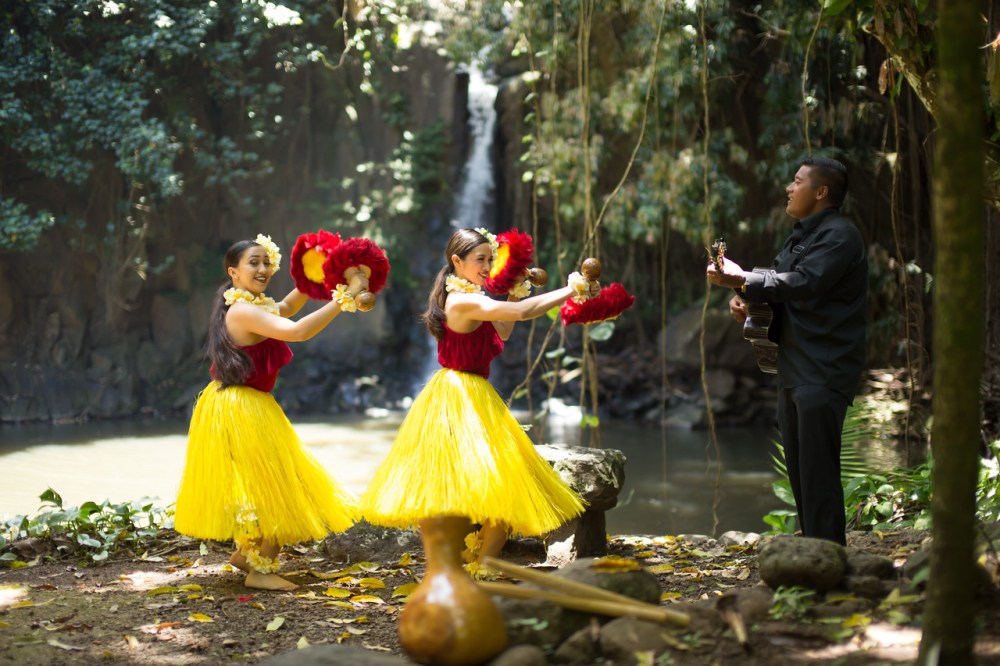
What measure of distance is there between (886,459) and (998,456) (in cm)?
180

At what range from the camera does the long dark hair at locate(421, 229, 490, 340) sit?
11.3 ft

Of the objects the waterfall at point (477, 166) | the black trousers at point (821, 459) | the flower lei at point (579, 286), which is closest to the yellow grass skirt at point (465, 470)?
the flower lei at point (579, 286)

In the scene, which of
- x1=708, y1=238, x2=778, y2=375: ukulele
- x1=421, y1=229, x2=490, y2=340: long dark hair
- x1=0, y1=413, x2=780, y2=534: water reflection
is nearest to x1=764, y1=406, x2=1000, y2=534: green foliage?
x1=0, y1=413, x2=780, y2=534: water reflection

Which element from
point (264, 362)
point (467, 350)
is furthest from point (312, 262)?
point (467, 350)

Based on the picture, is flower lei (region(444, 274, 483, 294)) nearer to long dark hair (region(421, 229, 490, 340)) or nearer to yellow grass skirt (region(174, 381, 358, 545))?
long dark hair (region(421, 229, 490, 340))

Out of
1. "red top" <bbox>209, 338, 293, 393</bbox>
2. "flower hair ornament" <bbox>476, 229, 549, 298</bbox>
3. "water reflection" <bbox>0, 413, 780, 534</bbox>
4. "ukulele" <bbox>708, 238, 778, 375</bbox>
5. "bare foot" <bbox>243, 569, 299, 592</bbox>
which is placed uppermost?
"flower hair ornament" <bbox>476, 229, 549, 298</bbox>

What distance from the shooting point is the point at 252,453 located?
350 centimetres

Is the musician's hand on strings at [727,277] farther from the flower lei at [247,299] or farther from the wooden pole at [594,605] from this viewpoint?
the flower lei at [247,299]

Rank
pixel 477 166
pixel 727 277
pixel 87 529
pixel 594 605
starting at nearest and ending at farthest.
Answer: pixel 594 605, pixel 727 277, pixel 87 529, pixel 477 166

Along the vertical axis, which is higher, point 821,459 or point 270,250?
point 270,250

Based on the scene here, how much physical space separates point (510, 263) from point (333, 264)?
0.69 metres

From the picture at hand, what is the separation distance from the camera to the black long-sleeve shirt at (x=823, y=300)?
10.1 feet

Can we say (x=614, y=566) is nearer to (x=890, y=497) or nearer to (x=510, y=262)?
(x=510, y=262)

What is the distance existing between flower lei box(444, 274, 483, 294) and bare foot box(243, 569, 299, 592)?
129cm
